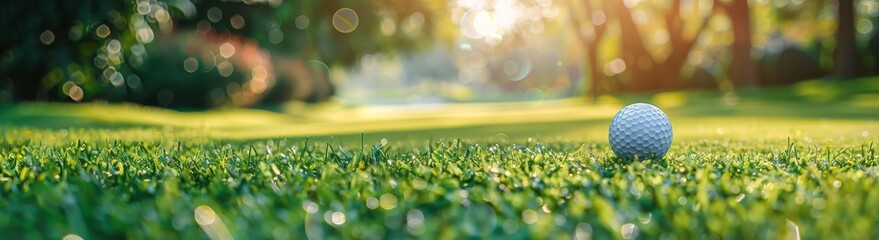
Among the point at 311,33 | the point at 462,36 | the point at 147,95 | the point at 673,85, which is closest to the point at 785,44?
the point at 673,85

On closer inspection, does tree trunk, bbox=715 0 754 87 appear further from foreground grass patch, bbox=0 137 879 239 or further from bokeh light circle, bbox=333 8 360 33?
foreground grass patch, bbox=0 137 879 239

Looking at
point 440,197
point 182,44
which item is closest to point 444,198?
point 440,197

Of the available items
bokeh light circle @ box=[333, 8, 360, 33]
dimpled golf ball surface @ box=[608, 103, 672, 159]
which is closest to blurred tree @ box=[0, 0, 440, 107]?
bokeh light circle @ box=[333, 8, 360, 33]

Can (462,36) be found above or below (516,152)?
above

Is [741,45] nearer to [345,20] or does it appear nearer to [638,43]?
[638,43]

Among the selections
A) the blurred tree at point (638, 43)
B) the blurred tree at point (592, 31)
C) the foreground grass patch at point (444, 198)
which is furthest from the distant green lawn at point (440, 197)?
the blurred tree at point (592, 31)

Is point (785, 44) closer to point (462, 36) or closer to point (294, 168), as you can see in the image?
point (462, 36)

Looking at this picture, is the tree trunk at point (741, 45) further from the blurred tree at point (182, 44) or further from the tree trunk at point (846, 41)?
the blurred tree at point (182, 44)
